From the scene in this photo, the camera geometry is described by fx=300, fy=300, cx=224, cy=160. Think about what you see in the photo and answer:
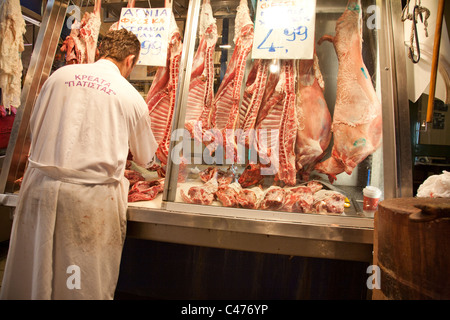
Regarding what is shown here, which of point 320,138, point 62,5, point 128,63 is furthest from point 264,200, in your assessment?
point 62,5

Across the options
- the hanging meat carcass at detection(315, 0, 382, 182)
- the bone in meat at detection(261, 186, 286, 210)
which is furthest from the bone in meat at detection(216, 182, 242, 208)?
the hanging meat carcass at detection(315, 0, 382, 182)

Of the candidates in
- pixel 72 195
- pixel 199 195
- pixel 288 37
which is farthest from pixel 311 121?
pixel 72 195

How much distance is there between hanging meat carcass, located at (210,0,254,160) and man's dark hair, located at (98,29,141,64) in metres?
0.87

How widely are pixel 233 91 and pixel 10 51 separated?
7.38ft

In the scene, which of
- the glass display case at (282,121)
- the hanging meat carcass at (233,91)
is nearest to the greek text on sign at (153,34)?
the glass display case at (282,121)

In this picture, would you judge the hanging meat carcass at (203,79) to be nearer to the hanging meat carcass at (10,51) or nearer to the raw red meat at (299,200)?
the raw red meat at (299,200)

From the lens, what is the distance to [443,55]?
2.26 metres

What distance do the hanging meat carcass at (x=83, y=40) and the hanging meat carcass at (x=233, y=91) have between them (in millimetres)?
1497

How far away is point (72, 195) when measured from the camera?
197cm

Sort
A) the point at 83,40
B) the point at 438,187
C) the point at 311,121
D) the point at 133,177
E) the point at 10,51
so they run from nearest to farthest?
the point at 438,187 < the point at 311,121 < the point at 133,177 < the point at 10,51 < the point at 83,40

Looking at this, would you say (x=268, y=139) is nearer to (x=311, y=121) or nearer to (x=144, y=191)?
(x=311, y=121)

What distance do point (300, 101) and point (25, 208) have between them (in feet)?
7.51

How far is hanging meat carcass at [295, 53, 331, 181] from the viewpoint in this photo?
2602 millimetres
